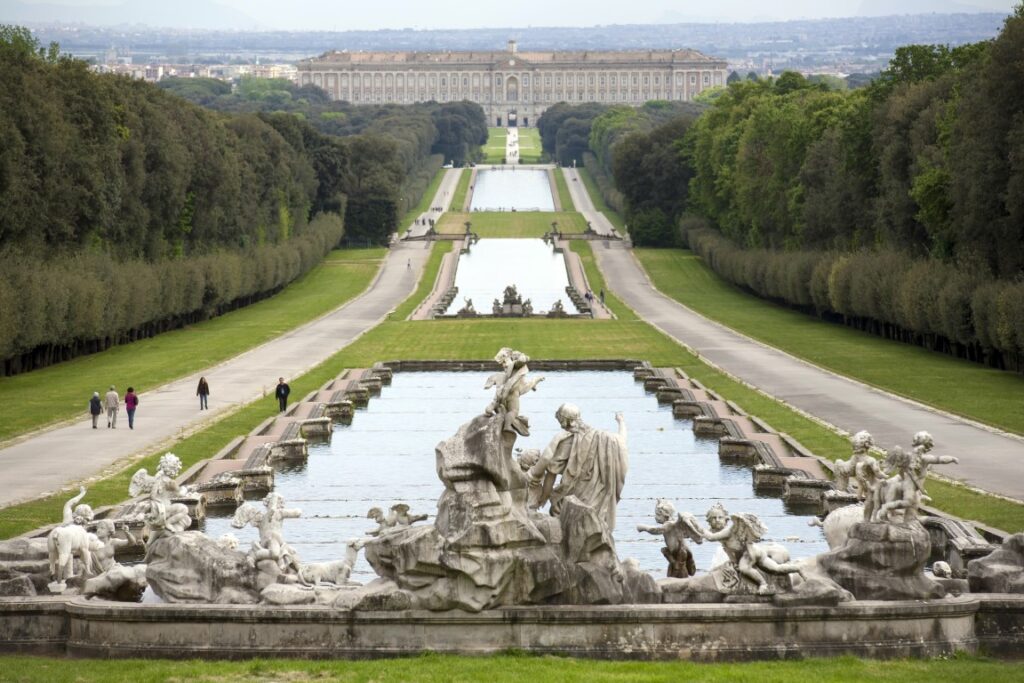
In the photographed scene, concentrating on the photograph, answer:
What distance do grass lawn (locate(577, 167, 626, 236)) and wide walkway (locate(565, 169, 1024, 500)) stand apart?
52.2 metres

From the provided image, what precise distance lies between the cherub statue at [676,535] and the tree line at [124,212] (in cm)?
4038

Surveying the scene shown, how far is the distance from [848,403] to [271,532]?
30850 millimetres

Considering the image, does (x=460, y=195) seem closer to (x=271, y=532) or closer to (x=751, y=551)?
(x=271, y=532)

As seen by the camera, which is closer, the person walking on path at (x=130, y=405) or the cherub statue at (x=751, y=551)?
the cherub statue at (x=751, y=551)

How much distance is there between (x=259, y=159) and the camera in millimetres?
109312

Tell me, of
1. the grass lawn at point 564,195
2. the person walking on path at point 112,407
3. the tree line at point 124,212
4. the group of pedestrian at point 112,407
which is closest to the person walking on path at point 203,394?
the group of pedestrian at point 112,407

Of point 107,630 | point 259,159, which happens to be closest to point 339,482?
point 107,630

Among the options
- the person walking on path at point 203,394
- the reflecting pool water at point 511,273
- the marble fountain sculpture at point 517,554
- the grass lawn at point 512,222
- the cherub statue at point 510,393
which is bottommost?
the grass lawn at point 512,222

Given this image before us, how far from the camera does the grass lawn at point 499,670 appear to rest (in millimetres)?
20859

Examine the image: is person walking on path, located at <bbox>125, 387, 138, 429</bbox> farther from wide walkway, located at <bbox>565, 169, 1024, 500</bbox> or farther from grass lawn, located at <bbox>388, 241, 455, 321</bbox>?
grass lawn, located at <bbox>388, 241, 455, 321</bbox>

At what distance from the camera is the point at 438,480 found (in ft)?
131

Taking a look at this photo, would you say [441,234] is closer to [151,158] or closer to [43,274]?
[151,158]

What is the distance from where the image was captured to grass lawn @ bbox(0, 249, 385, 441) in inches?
2117

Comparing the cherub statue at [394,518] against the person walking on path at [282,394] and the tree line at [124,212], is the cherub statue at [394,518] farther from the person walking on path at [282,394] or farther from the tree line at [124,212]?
the tree line at [124,212]
